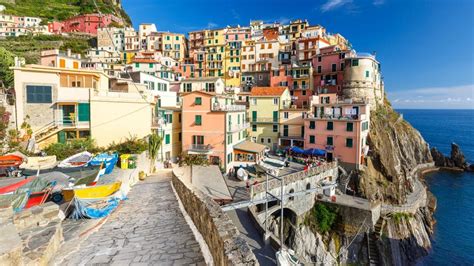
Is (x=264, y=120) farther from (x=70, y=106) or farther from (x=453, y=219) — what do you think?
(x=453, y=219)

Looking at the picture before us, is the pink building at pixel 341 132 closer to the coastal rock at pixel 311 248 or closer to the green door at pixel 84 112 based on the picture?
the coastal rock at pixel 311 248

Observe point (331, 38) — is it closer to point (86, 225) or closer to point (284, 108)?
point (284, 108)

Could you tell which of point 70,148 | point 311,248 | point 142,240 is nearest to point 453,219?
point 311,248

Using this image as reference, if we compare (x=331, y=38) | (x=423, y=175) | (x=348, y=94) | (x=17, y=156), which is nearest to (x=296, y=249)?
(x=17, y=156)

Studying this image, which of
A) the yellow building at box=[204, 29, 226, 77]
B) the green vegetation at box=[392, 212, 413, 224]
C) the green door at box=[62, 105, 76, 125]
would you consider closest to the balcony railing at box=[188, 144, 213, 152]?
the green door at box=[62, 105, 76, 125]

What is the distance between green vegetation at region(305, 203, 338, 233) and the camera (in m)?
23.8

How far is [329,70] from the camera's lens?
4591cm

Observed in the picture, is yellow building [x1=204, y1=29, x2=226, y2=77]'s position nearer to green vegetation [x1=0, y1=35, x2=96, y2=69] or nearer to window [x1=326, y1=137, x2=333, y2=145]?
window [x1=326, y1=137, x2=333, y2=145]

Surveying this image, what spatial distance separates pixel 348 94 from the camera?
141ft

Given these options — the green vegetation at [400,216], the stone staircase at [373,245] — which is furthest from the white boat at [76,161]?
the green vegetation at [400,216]

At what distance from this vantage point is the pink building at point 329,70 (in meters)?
44.8

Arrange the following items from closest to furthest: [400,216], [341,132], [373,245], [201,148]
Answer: [373,245] < [400,216] < [201,148] < [341,132]

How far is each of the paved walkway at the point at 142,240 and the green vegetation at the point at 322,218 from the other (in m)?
18.5

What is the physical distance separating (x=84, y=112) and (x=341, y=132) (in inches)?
1180
